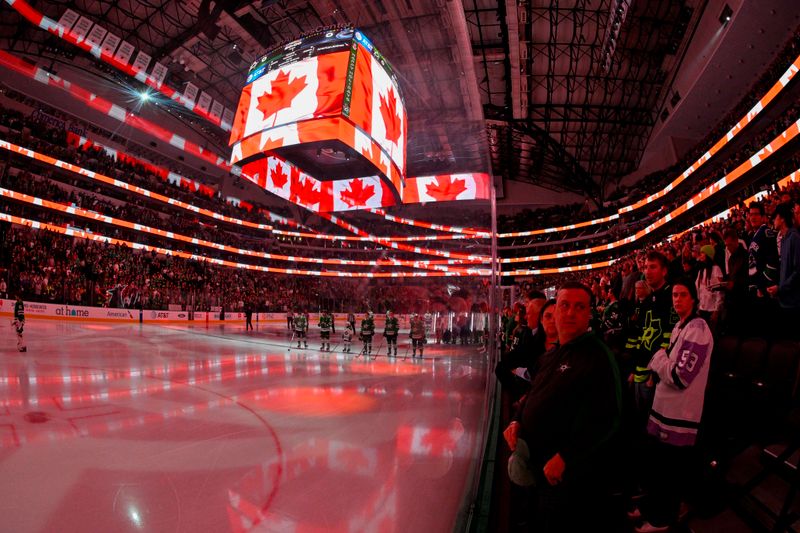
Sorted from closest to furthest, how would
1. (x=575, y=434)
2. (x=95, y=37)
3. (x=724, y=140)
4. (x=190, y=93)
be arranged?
(x=575, y=434) → (x=95, y=37) → (x=724, y=140) → (x=190, y=93)

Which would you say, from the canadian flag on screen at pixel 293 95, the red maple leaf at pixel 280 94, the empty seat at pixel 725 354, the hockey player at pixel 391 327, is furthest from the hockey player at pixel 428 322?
the red maple leaf at pixel 280 94

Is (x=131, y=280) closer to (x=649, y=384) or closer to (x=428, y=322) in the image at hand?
(x=428, y=322)

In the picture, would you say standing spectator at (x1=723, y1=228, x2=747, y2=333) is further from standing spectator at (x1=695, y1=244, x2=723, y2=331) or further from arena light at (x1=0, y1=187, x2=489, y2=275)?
arena light at (x1=0, y1=187, x2=489, y2=275)

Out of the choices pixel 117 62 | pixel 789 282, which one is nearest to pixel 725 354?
pixel 789 282

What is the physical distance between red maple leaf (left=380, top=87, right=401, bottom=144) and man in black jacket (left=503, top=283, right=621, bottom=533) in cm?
310

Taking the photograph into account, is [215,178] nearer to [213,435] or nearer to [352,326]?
[352,326]

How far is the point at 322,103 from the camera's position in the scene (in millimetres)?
6473

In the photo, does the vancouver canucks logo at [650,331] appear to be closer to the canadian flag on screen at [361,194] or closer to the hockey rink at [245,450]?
the hockey rink at [245,450]

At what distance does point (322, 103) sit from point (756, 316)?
5.88 m

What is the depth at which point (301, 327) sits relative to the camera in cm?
1218

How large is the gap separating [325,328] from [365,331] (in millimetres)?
3720

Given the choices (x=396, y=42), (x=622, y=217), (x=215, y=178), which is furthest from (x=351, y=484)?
(x=215, y=178)

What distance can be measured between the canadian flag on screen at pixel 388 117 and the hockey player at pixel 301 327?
7.95m

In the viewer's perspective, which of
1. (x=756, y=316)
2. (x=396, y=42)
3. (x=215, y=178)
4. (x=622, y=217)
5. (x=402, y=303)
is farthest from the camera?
(x=215, y=178)
